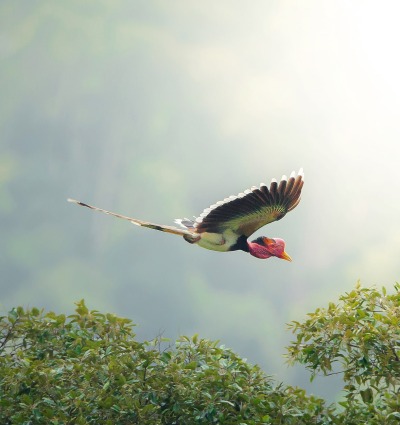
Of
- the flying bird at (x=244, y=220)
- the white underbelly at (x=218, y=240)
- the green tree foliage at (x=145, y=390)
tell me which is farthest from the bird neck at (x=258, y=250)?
the green tree foliage at (x=145, y=390)

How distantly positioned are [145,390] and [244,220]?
2051 mm

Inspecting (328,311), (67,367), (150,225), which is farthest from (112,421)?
(328,311)

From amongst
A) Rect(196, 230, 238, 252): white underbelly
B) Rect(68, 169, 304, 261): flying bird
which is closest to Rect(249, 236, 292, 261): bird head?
Rect(68, 169, 304, 261): flying bird

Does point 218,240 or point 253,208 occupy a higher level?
point 253,208

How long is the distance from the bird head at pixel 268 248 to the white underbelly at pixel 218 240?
9.8 inches

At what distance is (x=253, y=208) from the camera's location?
9594 millimetres

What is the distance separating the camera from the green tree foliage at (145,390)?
30.5ft

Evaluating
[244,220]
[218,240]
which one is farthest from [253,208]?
[218,240]

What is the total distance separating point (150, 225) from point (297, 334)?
213 cm

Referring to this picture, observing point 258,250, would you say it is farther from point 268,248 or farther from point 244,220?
point 244,220

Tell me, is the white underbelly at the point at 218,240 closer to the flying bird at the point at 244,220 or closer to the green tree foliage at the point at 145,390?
the flying bird at the point at 244,220

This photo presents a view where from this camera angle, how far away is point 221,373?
31.4ft

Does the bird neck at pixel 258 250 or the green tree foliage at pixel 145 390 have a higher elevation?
the bird neck at pixel 258 250

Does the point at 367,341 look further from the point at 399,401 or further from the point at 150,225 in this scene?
the point at 150,225
